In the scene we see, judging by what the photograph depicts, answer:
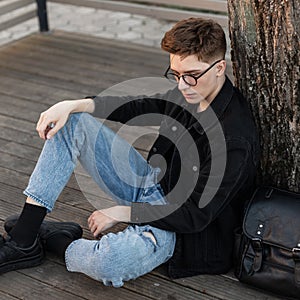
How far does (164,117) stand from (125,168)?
0.24m

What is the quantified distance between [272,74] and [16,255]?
44.0 inches

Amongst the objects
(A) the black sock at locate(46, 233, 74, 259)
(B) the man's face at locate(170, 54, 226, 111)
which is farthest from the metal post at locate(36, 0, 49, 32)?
(B) the man's face at locate(170, 54, 226, 111)

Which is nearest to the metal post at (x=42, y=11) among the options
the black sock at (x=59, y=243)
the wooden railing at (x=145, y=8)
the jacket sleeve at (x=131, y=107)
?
the wooden railing at (x=145, y=8)

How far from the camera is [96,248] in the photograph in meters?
2.18

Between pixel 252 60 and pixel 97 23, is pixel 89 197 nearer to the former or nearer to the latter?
pixel 252 60

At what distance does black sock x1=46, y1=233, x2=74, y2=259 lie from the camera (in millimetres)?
2375

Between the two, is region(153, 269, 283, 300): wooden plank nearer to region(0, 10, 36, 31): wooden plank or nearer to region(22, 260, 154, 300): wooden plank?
region(22, 260, 154, 300): wooden plank

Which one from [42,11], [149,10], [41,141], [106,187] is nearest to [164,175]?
[106,187]

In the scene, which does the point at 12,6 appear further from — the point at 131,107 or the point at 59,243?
the point at 59,243

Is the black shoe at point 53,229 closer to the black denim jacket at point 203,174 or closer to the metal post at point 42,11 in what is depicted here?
the black denim jacket at point 203,174

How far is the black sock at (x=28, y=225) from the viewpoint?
2.28 metres

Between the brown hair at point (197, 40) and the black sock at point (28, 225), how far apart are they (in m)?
0.74

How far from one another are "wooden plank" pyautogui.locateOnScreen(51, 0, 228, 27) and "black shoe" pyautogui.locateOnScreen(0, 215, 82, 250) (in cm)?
253

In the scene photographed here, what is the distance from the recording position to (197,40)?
208 centimetres
